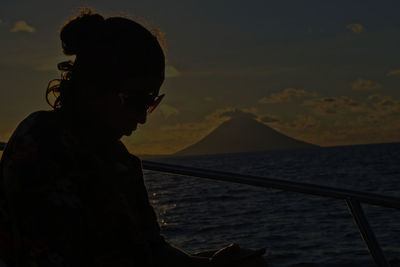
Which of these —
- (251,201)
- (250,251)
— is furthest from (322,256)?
(251,201)

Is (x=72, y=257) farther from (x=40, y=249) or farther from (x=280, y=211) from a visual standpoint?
(x=280, y=211)

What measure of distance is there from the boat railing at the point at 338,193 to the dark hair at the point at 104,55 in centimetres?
82

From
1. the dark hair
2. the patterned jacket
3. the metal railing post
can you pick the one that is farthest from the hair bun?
the metal railing post

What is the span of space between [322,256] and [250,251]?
33.3 ft

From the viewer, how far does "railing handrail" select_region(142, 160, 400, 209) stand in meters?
1.83

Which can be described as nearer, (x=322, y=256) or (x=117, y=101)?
(x=117, y=101)

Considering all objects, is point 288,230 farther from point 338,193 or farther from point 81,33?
point 81,33

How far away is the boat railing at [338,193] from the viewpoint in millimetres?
1833

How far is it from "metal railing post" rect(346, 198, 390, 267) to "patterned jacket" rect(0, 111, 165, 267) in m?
0.95

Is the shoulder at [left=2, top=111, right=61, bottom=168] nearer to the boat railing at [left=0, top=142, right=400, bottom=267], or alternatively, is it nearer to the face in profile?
the face in profile

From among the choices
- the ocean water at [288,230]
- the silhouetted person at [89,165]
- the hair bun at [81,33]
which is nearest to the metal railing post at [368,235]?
the silhouetted person at [89,165]

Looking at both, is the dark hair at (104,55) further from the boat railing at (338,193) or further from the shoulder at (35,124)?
the boat railing at (338,193)

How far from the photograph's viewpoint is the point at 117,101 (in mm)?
1395

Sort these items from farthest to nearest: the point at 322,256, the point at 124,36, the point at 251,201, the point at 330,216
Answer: the point at 251,201 → the point at 330,216 → the point at 322,256 → the point at 124,36
